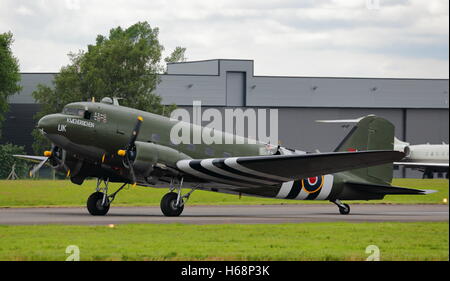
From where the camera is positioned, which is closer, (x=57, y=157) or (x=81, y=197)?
(x=57, y=157)

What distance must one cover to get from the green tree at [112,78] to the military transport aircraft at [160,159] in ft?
129

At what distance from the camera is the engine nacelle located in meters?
29.2

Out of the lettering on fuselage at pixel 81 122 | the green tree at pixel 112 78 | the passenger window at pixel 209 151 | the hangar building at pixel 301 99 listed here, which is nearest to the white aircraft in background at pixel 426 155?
the hangar building at pixel 301 99

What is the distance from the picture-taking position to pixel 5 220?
2778 centimetres

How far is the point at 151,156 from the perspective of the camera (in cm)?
2942

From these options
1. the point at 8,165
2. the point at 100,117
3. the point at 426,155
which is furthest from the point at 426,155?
the point at 100,117

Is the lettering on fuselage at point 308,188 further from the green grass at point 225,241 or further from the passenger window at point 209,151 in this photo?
the green grass at point 225,241

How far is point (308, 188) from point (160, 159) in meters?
6.88

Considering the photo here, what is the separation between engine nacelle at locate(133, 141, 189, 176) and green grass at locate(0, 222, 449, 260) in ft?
13.1

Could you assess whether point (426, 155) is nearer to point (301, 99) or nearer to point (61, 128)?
point (301, 99)

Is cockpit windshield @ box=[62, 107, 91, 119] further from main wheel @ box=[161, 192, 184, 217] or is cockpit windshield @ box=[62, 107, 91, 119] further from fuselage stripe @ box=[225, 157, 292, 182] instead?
fuselage stripe @ box=[225, 157, 292, 182]

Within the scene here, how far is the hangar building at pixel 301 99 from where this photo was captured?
280 ft

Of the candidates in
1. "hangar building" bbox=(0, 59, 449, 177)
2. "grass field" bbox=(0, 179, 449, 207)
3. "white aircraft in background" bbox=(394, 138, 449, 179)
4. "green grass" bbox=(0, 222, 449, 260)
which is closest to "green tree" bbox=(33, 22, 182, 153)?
"hangar building" bbox=(0, 59, 449, 177)
